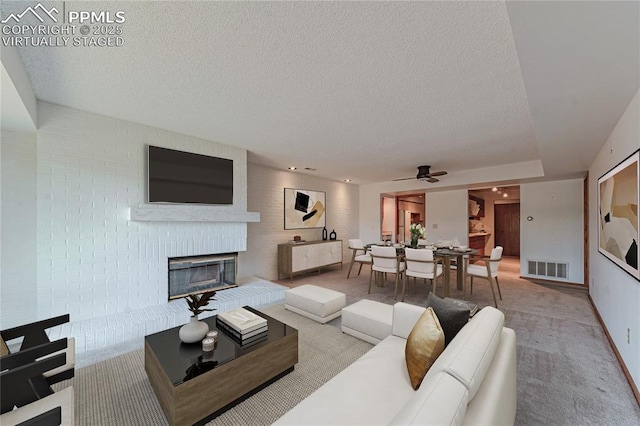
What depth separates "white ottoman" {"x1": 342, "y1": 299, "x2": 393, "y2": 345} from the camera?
7.70ft

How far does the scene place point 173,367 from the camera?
1607 millimetres

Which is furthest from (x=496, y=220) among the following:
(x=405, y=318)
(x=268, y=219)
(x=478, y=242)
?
(x=405, y=318)

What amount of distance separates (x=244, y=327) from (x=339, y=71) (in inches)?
86.8

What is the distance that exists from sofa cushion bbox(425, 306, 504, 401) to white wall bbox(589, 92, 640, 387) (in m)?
1.59

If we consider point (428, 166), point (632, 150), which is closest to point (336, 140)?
point (428, 166)

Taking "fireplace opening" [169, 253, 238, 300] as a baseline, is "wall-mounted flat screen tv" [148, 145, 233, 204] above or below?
above

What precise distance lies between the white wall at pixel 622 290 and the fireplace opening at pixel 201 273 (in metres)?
4.43

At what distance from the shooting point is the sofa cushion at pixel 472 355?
0.92 m

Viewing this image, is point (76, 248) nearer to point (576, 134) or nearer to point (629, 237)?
point (629, 237)

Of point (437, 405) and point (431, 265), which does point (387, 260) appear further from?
point (437, 405)

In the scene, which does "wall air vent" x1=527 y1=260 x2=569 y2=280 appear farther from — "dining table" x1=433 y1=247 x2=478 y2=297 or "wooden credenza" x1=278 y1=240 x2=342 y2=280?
"wooden credenza" x1=278 y1=240 x2=342 y2=280

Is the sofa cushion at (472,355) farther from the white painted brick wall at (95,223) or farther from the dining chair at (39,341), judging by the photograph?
the white painted brick wall at (95,223)

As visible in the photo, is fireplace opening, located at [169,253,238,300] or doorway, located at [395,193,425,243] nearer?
fireplace opening, located at [169,253,238,300]

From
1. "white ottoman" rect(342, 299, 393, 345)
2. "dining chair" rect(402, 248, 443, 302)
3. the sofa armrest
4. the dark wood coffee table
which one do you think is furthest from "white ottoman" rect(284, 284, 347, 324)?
"dining chair" rect(402, 248, 443, 302)
